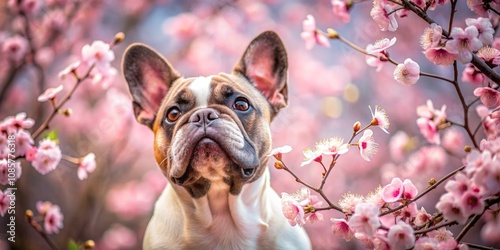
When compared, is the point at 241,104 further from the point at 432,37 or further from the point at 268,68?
the point at 432,37

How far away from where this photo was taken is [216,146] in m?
1.95

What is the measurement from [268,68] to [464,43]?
1107 mm

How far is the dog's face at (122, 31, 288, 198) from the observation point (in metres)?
1.97

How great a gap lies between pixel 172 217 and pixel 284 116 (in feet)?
7.80

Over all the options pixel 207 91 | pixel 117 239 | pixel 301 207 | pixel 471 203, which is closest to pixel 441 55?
pixel 471 203

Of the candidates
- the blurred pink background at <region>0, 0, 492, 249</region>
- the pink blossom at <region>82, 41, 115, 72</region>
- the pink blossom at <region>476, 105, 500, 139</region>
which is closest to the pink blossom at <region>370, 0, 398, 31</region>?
the pink blossom at <region>476, 105, 500, 139</region>

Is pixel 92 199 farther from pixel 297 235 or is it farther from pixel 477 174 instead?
pixel 477 174

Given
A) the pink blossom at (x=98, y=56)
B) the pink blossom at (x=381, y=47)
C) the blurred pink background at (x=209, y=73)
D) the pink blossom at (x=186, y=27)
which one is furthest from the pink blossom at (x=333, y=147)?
the pink blossom at (x=186, y=27)

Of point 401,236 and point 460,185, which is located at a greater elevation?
point 460,185

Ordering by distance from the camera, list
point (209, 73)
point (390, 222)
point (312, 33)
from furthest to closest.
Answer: point (209, 73) → point (312, 33) → point (390, 222)

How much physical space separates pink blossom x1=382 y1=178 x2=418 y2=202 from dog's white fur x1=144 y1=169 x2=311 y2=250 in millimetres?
678

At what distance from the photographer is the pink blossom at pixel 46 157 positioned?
223cm

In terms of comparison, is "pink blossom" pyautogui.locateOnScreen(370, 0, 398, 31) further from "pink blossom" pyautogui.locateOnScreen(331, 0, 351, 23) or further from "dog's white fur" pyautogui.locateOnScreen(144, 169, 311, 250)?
"dog's white fur" pyautogui.locateOnScreen(144, 169, 311, 250)

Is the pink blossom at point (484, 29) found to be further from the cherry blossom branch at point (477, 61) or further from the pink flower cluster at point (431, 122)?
the pink flower cluster at point (431, 122)
